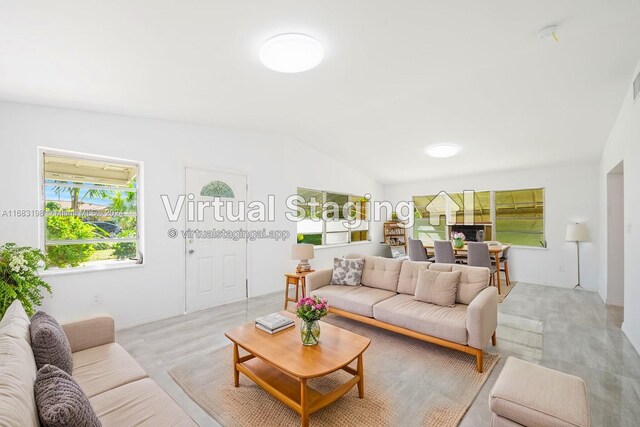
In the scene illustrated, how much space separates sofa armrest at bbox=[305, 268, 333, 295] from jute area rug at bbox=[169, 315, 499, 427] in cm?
116

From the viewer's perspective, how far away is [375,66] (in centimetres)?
283

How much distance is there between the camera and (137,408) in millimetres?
1485

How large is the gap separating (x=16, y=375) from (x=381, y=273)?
331 cm

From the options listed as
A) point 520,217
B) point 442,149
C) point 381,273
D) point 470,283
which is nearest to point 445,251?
point 442,149

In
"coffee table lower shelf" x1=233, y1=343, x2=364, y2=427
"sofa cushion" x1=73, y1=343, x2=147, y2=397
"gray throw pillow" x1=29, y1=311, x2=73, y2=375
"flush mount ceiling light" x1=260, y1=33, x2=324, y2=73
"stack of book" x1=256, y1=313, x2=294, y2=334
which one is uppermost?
"flush mount ceiling light" x1=260, y1=33, x2=324, y2=73

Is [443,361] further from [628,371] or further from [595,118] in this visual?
[595,118]

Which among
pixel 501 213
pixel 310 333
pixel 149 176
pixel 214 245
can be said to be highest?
pixel 149 176

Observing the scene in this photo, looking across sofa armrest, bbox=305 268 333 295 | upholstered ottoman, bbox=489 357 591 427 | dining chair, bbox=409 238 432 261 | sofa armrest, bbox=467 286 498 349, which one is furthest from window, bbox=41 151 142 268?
dining chair, bbox=409 238 432 261

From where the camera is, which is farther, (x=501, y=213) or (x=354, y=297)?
(x=501, y=213)

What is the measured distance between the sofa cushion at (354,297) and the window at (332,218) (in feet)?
6.80

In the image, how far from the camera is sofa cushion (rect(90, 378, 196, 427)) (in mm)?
1393

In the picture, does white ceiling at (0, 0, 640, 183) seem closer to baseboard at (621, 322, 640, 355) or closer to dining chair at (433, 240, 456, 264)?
dining chair at (433, 240, 456, 264)

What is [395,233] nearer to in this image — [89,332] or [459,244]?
[459,244]

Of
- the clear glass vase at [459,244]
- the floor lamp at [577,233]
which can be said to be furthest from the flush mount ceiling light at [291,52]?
the floor lamp at [577,233]
